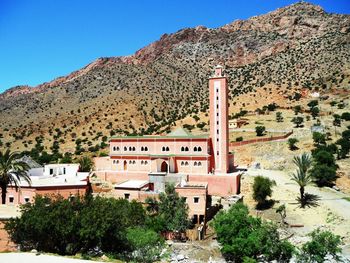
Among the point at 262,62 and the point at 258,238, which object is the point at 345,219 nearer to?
the point at 258,238

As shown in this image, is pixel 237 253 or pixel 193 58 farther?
pixel 193 58

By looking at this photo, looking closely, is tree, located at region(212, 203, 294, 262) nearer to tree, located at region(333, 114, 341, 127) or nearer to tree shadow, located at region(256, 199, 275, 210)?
tree shadow, located at region(256, 199, 275, 210)

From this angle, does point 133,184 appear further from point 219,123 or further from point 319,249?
point 319,249

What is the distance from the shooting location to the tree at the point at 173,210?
31688mm

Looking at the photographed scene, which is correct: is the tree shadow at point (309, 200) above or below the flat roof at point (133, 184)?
below

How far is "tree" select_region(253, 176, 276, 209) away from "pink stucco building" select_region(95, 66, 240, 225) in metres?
2.31

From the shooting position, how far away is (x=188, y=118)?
8625 cm

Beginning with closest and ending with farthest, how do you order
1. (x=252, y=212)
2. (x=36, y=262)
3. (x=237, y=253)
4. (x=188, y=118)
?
(x=36, y=262), (x=237, y=253), (x=252, y=212), (x=188, y=118)

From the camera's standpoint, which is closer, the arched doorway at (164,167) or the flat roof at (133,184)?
the flat roof at (133,184)

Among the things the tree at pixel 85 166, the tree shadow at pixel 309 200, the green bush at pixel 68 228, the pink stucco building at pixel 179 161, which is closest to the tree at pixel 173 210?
the pink stucco building at pixel 179 161

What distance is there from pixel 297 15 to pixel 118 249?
437 feet

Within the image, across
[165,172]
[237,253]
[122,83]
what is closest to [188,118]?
[122,83]

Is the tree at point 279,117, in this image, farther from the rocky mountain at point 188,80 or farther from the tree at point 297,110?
A: the rocky mountain at point 188,80

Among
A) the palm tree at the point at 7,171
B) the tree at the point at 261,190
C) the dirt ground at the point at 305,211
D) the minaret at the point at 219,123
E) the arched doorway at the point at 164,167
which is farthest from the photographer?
the arched doorway at the point at 164,167
